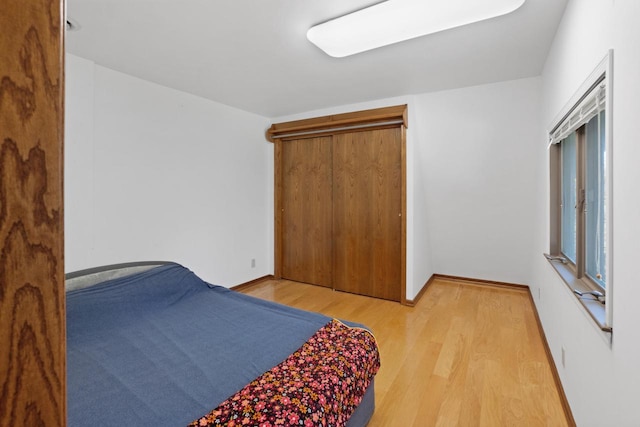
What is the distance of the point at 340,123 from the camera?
3.86m

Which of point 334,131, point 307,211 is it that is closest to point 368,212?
point 307,211

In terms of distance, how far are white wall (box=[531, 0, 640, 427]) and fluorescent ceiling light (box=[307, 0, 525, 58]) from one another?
0.48 m

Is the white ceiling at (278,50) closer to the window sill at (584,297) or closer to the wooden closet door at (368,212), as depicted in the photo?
the wooden closet door at (368,212)

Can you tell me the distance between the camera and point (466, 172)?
3617mm

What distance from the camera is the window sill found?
1253 millimetres

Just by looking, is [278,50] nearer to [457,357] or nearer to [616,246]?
[616,246]

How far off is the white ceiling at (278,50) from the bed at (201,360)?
1.75 metres

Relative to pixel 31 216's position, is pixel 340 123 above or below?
above

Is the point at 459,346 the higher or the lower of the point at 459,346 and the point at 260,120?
the lower

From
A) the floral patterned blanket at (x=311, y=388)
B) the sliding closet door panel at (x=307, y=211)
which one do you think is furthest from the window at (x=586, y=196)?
the sliding closet door panel at (x=307, y=211)

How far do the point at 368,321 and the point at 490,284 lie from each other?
2.00m

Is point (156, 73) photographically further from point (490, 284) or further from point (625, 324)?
point (490, 284)

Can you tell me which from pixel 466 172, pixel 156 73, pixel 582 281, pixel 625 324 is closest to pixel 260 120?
pixel 156 73

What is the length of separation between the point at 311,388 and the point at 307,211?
3120mm
